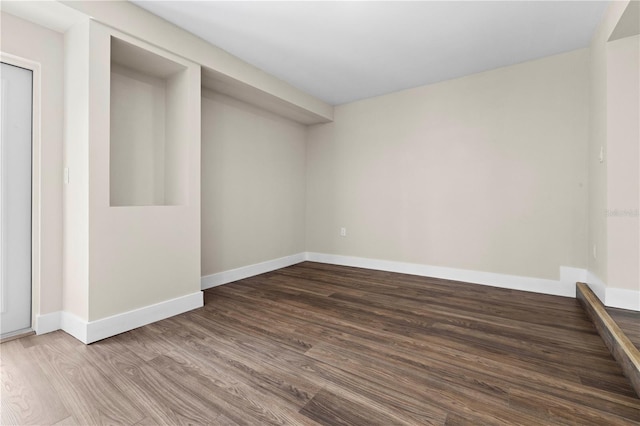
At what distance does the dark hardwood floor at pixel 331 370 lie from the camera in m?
1.26

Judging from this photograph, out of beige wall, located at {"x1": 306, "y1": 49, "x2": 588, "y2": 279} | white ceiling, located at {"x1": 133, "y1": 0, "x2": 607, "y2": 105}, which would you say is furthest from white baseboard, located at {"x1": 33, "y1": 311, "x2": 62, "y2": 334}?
beige wall, located at {"x1": 306, "y1": 49, "x2": 588, "y2": 279}

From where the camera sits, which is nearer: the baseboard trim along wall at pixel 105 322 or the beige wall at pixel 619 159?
the baseboard trim along wall at pixel 105 322

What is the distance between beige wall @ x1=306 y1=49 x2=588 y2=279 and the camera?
2.84 metres

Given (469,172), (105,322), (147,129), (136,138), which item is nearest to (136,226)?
(105,322)

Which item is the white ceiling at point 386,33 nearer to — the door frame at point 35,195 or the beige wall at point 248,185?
the beige wall at point 248,185

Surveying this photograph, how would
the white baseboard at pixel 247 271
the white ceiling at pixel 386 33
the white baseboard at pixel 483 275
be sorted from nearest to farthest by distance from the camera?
the white ceiling at pixel 386 33, the white baseboard at pixel 483 275, the white baseboard at pixel 247 271

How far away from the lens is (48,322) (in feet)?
6.77

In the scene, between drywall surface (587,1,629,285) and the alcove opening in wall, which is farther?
the alcove opening in wall

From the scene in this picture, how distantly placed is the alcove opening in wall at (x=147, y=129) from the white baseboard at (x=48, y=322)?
90 centimetres

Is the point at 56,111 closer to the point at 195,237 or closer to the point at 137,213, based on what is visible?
the point at 137,213

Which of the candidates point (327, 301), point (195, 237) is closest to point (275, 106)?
point (195, 237)

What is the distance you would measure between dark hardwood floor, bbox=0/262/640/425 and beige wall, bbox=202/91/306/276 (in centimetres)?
97

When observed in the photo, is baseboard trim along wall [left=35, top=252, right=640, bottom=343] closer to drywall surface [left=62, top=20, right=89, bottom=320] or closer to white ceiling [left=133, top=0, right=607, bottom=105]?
drywall surface [left=62, top=20, right=89, bottom=320]

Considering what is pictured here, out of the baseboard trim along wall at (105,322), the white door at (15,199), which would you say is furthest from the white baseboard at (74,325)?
the white door at (15,199)
